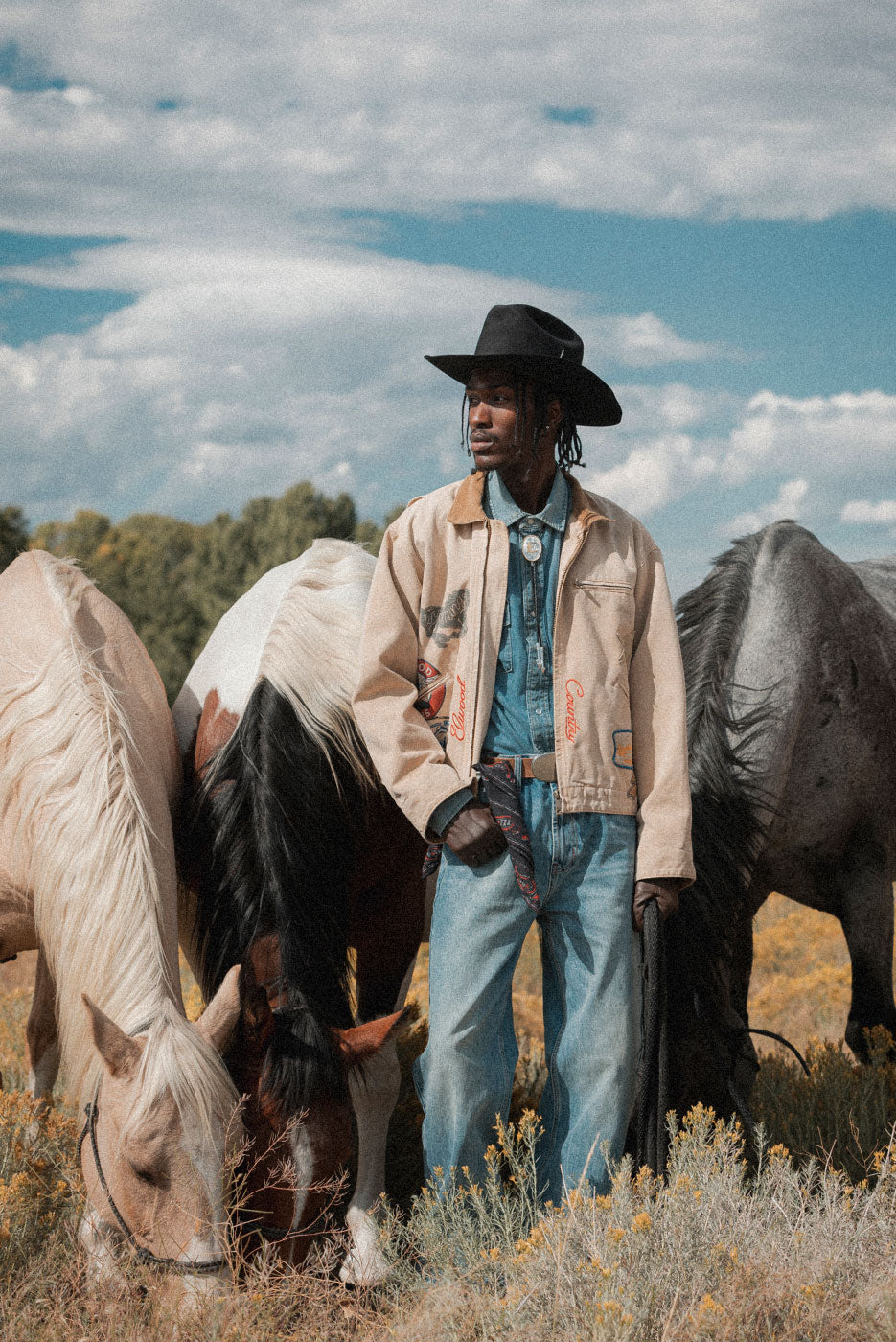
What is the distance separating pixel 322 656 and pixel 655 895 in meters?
1.43

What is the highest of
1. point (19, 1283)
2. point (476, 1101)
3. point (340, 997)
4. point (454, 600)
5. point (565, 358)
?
point (565, 358)

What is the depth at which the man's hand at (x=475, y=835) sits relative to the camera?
9.48 feet

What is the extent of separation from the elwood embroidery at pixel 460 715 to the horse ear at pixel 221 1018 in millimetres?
839

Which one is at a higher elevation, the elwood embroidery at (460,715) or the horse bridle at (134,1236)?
the elwood embroidery at (460,715)

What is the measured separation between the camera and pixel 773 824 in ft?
14.7

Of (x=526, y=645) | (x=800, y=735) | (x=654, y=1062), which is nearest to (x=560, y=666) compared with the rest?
(x=526, y=645)

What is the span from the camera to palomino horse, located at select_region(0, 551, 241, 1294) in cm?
263

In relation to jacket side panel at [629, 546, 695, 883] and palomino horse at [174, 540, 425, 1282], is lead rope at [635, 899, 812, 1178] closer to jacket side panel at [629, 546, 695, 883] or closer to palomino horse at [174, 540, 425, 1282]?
jacket side panel at [629, 546, 695, 883]

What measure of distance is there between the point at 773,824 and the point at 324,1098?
2.22 m

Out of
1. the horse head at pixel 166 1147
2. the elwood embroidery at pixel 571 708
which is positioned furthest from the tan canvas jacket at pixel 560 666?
the horse head at pixel 166 1147

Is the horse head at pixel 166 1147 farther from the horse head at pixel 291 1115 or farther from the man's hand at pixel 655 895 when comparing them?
the man's hand at pixel 655 895

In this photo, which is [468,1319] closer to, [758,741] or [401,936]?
[401,936]

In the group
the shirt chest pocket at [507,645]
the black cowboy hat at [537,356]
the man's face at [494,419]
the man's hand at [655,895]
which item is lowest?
the man's hand at [655,895]

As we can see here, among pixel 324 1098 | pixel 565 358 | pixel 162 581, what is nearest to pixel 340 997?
pixel 324 1098
